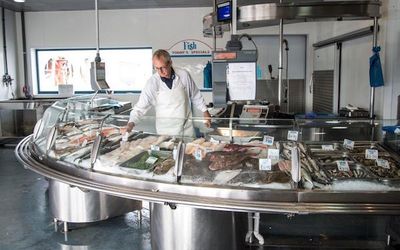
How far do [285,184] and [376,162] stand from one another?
0.66 m

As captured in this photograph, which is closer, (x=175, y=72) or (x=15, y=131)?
(x=175, y=72)

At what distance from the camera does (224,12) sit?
10.5 ft

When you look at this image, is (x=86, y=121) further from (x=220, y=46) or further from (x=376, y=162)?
(x=220, y=46)

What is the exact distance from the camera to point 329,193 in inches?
86.2

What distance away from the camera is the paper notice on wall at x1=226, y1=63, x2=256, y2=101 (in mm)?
2545

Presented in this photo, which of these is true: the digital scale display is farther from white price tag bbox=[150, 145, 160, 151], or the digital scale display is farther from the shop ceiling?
the shop ceiling

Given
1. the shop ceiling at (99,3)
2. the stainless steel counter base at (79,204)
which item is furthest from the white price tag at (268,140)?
the shop ceiling at (99,3)

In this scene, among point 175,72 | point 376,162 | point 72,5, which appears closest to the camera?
point 376,162

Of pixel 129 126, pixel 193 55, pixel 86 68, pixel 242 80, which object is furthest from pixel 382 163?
pixel 86 68

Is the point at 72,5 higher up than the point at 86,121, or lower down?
higher up

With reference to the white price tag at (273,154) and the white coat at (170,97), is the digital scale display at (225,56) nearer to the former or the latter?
the white price tag at (273,154)

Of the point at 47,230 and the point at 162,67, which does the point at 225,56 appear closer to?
the point at 162,67

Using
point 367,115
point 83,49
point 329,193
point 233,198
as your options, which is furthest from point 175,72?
point 83,49

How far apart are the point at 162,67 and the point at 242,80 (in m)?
1.16
